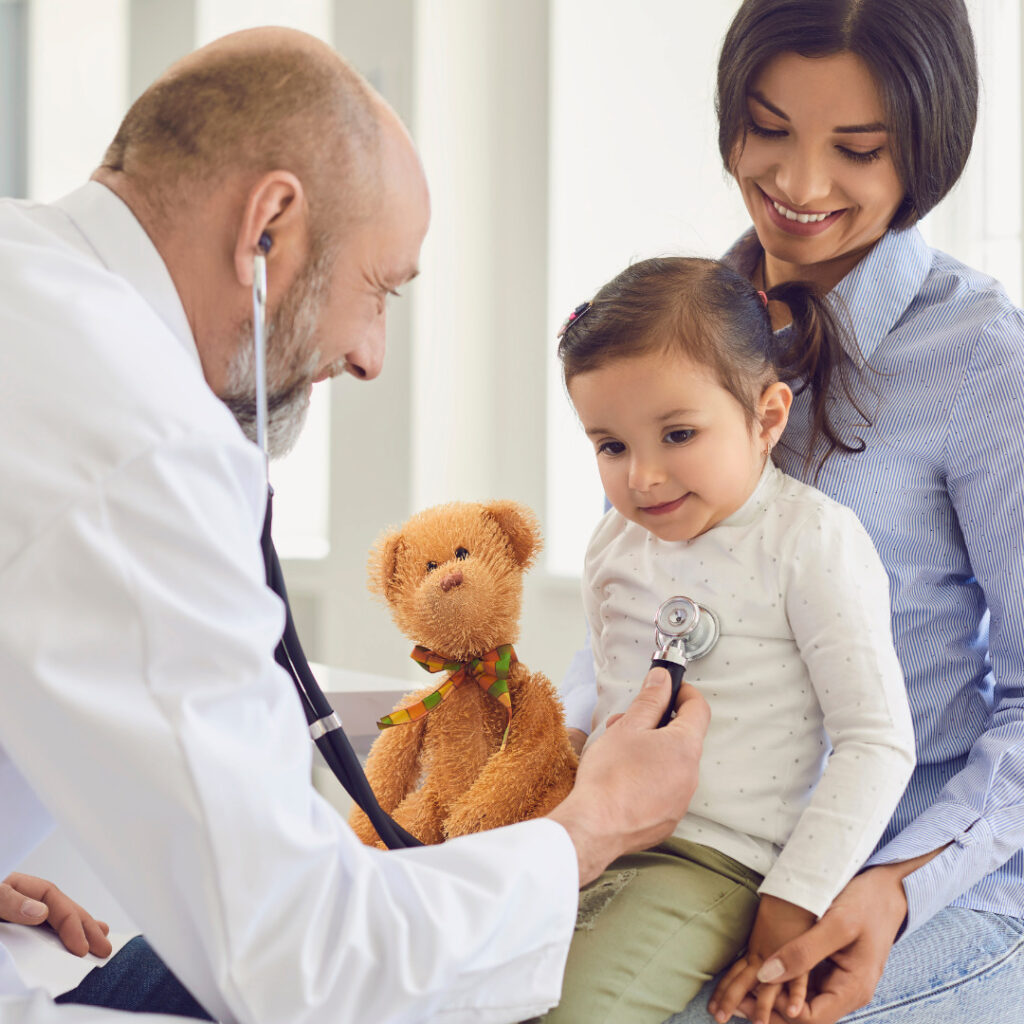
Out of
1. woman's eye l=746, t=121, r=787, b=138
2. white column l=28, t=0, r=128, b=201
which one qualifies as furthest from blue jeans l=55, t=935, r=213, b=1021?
white column l=28, t=0, r=128, b=201

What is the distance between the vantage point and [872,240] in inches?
50.6

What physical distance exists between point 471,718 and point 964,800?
0.49 metres

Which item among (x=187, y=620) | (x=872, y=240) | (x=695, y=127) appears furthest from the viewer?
(x=695, y=127)

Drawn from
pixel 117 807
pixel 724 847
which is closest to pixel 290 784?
pixel 117 807

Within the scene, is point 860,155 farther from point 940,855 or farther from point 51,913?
point 51,913

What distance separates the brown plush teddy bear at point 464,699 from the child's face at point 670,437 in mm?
179

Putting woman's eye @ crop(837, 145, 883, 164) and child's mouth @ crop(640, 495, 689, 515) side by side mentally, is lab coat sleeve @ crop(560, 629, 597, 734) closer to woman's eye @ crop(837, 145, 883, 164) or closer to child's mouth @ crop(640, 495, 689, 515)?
child's mouth @ crop(640, 495, 689, 515)

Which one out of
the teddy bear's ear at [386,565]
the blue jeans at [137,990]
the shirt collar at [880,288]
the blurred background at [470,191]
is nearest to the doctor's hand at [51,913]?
the blue jeans at [137,990]

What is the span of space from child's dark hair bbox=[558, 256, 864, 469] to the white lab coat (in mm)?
463

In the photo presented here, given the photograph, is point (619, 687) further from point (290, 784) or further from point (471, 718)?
point (290, 784)

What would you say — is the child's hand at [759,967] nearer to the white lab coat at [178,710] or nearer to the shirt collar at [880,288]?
the white lab coat at [178,710]

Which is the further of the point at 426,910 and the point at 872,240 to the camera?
the point at 872,240

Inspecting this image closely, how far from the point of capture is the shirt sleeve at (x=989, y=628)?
1.06m

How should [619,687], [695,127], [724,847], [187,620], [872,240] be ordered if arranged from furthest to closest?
[695,127] → [872,240] → [619,687] → [724,847] → [187,620]
